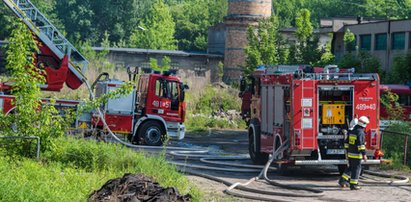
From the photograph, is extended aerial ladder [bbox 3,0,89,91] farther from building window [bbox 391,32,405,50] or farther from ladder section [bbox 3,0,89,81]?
building window [bbox 391,32,405,50]

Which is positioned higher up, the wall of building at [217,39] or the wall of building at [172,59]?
the wall of building at [217,39]

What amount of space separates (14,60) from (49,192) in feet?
22.4

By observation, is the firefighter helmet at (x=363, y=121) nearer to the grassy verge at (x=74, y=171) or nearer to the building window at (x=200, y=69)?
the grassy verge at (x=74, y=171)

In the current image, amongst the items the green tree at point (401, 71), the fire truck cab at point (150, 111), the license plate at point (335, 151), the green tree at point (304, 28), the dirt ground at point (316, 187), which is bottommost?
the dirt ground at point (316, 187)

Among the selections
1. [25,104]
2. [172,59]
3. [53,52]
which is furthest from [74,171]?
[172,59]

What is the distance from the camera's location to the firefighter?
17672mm

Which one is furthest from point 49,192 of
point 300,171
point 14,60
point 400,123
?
point 400,123

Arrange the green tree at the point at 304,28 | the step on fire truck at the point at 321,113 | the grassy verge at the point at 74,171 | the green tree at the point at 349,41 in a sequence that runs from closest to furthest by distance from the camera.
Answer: the grassy verge at the point at 74,171, the step on fire truck at the point at 321,113, the green tree at the point at 304,28, the green tree at the point at 349,41

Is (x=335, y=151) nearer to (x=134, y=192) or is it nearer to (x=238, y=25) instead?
(x=134, y=192)

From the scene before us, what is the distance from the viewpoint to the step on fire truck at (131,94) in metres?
27.7

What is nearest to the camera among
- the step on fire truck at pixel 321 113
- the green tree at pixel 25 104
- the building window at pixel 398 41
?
the green tree at pixel 25 104

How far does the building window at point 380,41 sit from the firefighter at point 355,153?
104ft

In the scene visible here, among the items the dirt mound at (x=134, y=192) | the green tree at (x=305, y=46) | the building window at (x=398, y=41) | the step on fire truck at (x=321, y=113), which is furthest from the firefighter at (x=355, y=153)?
the building window at (x=398, y=41)

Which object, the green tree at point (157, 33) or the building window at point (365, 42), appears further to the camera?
the green tree at point (157, 33)
